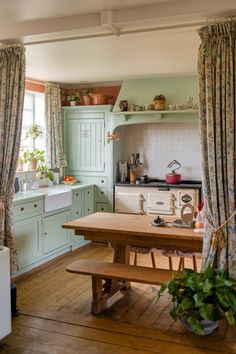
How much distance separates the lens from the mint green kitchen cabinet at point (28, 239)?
4.70 m

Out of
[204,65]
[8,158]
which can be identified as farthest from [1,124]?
[204,65]

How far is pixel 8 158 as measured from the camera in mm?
3906

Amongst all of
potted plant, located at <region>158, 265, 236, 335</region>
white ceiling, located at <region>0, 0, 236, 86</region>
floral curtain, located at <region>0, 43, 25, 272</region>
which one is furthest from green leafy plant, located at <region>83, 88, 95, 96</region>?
potted plant, located at <region>158, 265, 236, 335</region>

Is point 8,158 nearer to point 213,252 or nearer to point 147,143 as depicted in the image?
point 213,252

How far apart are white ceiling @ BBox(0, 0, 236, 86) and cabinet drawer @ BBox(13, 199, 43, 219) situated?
1706mm

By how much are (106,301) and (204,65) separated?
2310 millimetres

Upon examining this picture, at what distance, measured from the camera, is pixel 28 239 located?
4871 mm

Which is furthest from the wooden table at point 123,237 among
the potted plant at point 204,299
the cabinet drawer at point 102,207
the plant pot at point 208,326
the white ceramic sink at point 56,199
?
the cabinet drawer at point 102,207

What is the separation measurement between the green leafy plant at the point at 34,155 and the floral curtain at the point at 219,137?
3277mm

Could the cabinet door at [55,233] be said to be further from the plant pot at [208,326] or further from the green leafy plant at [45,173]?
the plant pot at [208,326]

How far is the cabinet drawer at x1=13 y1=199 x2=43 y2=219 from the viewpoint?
4.64m

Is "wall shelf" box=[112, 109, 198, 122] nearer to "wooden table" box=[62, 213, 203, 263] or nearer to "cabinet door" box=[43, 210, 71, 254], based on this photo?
"cabinet door" box=[43, 210, 71, 254]

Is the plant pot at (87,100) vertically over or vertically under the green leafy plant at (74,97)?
under

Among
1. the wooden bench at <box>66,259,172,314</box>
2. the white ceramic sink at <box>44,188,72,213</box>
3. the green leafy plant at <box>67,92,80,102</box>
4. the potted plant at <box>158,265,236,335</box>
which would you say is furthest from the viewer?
the green leafy plant at <box>67,92,80,102</box>
